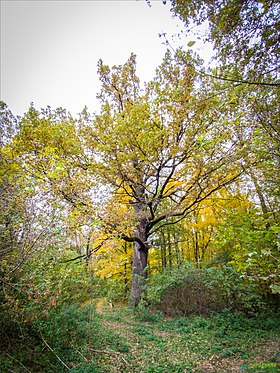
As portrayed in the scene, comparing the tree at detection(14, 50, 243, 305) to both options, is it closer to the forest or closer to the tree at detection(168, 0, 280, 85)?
the forest

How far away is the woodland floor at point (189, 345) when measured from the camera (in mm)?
4004

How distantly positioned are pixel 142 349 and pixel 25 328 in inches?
110

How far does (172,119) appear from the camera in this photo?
689 centimetres

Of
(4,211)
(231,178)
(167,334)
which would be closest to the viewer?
(4,211)

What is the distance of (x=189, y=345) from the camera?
16.7 feet

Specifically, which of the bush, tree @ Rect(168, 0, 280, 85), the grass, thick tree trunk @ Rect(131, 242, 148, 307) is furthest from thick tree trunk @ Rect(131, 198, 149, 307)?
tree @ Rect(168, 0, 280, 85)

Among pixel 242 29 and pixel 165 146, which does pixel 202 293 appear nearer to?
pixel 165 146

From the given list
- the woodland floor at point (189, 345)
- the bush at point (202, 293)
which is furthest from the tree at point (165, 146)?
the woodland floor at point (189, 345)

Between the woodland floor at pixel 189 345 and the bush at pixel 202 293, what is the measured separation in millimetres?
602

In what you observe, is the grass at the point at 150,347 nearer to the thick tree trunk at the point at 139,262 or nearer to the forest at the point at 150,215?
the forest at the point at 150,215

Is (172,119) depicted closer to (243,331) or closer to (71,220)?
(71,220)

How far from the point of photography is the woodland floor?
13.1 feet

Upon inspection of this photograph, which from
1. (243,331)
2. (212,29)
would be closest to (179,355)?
(243,331)

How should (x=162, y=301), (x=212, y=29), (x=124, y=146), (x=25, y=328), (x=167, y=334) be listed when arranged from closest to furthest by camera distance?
1. (x=212, y=29)
2. (x=25, y=328)
3. (x=167, y=334)
4. (x=124, y=146)
5. (x=162, y=301)
